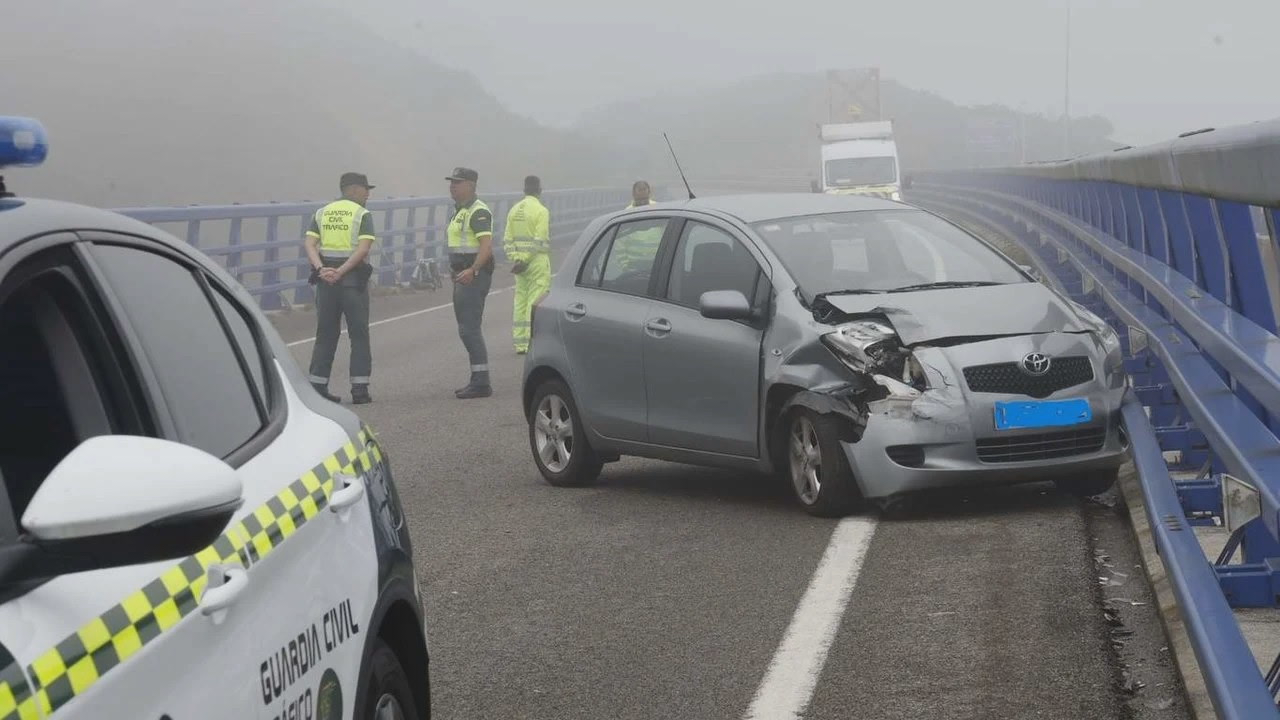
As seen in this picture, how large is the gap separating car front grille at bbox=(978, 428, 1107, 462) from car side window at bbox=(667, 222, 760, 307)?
4.96 feet

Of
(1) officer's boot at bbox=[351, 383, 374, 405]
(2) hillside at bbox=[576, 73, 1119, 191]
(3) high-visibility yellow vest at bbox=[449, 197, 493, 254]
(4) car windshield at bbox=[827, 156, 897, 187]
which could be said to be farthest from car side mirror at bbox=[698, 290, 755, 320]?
(2) hillside at bbox=[576, 73, 1119, 191]

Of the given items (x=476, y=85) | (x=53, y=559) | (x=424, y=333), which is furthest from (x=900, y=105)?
(x=53, y=559)

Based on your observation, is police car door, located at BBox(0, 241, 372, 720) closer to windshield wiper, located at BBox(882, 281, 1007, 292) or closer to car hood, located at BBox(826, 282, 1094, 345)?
car hood, located at BBox(826, 282, 1094, 345)

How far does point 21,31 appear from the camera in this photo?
325ft

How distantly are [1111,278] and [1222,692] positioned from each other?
8.37 m

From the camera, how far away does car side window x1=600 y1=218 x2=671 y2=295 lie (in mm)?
10633

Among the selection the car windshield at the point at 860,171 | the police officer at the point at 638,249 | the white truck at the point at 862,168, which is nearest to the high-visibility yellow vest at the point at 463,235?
the police officer at the point at 638,249

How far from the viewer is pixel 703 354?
9.91m

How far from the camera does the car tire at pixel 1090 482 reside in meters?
9.27

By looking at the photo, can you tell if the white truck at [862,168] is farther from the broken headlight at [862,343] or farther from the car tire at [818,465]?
the broken headlight at [862,343]

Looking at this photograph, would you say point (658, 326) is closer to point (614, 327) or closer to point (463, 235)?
point (614, 327)

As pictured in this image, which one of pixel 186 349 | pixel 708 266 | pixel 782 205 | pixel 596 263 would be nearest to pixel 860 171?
pixel 596 263

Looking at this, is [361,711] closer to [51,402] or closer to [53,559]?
[51,402]

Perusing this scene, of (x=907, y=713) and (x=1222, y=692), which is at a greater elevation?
(x=1222, y=692)
